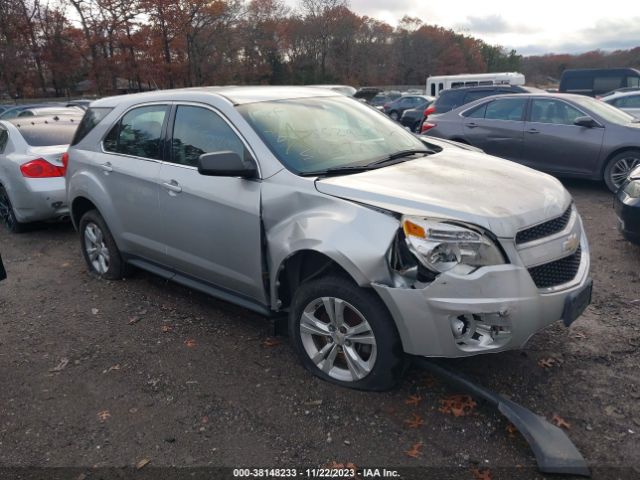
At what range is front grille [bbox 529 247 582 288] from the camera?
2.89 m

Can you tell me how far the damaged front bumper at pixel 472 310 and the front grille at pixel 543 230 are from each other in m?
0.19

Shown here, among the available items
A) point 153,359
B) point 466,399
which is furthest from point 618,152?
point 153,359

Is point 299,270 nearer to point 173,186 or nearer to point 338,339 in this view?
point 338,339

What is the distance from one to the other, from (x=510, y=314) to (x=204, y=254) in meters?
2.17

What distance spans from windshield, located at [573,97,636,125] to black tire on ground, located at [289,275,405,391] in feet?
21.8

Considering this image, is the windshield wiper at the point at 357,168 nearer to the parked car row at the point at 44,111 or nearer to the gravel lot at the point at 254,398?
the gravel lot at the point at 254,398

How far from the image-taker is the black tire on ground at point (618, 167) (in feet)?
25.0

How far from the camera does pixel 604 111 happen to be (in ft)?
26.9

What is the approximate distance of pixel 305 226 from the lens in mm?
3152

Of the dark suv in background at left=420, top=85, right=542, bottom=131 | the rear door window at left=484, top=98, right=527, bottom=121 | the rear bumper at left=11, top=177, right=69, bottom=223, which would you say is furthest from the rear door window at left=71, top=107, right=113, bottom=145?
the dark suv in background at left=420, top=85, right=542, bottom=131

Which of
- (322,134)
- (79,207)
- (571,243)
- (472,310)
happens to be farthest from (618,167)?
(79,207)

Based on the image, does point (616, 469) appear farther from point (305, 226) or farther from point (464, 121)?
point (464, 121)

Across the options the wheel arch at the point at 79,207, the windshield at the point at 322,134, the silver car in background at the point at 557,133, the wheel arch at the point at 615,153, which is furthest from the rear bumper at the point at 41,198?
the wheel arch at the point at 615,153

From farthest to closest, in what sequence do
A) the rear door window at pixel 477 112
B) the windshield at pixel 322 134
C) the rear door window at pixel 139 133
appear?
1. the rear door window at pixel 477 112
2. the rear door window at pixel 139 133
3. the windshield at pixel 322 134
